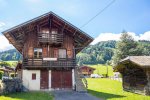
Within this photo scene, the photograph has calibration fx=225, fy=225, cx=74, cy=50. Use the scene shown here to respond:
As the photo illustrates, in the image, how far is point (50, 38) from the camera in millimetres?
30797

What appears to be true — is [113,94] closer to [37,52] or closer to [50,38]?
[50,38]

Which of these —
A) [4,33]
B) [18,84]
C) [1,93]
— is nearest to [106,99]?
[1,93]

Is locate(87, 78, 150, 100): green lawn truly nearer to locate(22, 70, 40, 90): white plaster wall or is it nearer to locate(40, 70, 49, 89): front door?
locate(40, 70, 49, 89): front door

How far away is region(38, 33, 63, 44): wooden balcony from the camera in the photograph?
30406 millimetres

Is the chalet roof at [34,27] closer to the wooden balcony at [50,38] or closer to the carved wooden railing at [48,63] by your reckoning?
the wooden balcony at [50,38]

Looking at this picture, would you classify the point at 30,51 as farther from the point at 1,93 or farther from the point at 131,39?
the point at 131,39

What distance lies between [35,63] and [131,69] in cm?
1293

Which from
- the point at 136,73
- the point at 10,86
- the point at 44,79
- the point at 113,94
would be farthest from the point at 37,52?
the point at 136,73

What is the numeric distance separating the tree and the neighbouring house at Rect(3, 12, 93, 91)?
34299 mm

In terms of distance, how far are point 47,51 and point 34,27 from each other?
3868 millimetres

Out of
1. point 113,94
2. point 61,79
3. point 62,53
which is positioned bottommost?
point 113,94

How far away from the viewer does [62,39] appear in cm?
3136

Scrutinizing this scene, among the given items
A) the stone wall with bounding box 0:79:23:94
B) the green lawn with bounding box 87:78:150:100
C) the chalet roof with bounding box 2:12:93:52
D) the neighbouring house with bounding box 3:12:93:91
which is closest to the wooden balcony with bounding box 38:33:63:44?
the neighbouring house with bounding box 3:12:93:91

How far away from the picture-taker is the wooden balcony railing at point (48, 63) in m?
29.9
